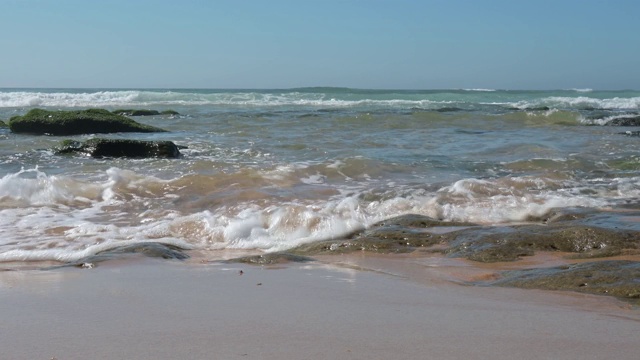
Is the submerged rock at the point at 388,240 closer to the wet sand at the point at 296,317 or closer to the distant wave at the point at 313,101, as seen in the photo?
the wet sand at the point at 296,317

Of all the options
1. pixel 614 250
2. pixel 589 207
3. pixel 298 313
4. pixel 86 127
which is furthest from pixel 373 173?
pixel 86 127

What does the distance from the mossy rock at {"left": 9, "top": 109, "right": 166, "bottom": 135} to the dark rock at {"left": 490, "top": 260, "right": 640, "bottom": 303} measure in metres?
12.9

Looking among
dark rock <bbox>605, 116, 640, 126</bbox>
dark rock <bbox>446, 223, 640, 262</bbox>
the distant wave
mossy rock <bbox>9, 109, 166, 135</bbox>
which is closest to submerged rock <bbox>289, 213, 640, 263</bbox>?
dark rock <bbox>446, 223, 640, 262</bbox>

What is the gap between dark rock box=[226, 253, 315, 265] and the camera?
15.8 feet

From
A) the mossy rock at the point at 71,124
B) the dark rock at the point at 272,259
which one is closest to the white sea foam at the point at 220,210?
the dark rock at the point at 272,259

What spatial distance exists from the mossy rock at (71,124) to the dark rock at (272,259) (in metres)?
11.6

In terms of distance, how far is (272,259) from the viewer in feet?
15.9

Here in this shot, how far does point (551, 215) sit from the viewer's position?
21.5ft

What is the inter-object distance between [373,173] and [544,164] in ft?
8.65

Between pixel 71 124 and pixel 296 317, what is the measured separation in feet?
45.1

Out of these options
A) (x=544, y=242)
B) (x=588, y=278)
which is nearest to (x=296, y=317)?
(x=588, y=278)

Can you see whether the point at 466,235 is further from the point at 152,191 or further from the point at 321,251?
the point at 152,191

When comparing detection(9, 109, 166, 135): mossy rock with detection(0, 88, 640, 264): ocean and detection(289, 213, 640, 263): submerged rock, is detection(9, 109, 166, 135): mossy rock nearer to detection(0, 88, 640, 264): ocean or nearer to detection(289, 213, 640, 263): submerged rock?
detection(0, 88, 640, 264): ocean

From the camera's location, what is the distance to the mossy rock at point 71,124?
612 inches
